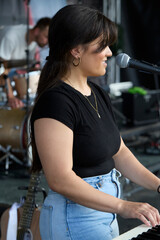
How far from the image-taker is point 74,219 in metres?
1.66

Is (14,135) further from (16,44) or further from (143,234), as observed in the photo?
Answer: (143,234)

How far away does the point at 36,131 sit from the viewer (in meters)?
1.58

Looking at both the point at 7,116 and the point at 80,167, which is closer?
the point at 80,167

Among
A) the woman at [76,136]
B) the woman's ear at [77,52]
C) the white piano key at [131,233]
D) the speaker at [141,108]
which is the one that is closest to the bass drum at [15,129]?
the speaker at [141,108]

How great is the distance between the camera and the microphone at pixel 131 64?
5.01ft

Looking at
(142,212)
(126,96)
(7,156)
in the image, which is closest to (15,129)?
(7,156)

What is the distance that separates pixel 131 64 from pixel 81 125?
1.02 ft

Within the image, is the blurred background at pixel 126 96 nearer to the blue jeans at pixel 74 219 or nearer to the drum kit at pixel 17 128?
the drum kit at pixel 17 128

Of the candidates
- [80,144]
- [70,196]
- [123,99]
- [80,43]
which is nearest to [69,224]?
[70,196]

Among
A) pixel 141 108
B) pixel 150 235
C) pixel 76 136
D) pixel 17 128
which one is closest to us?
pixel 150 235

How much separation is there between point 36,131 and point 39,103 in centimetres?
12

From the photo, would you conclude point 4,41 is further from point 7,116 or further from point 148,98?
point 148,98

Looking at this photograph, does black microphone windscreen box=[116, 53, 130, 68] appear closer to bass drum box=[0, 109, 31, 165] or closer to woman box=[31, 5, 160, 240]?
woman box=[31, 5, 160, 240]

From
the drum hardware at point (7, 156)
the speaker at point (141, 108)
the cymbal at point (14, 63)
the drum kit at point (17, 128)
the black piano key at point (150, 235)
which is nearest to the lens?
the black piano key at point (150, 235)
